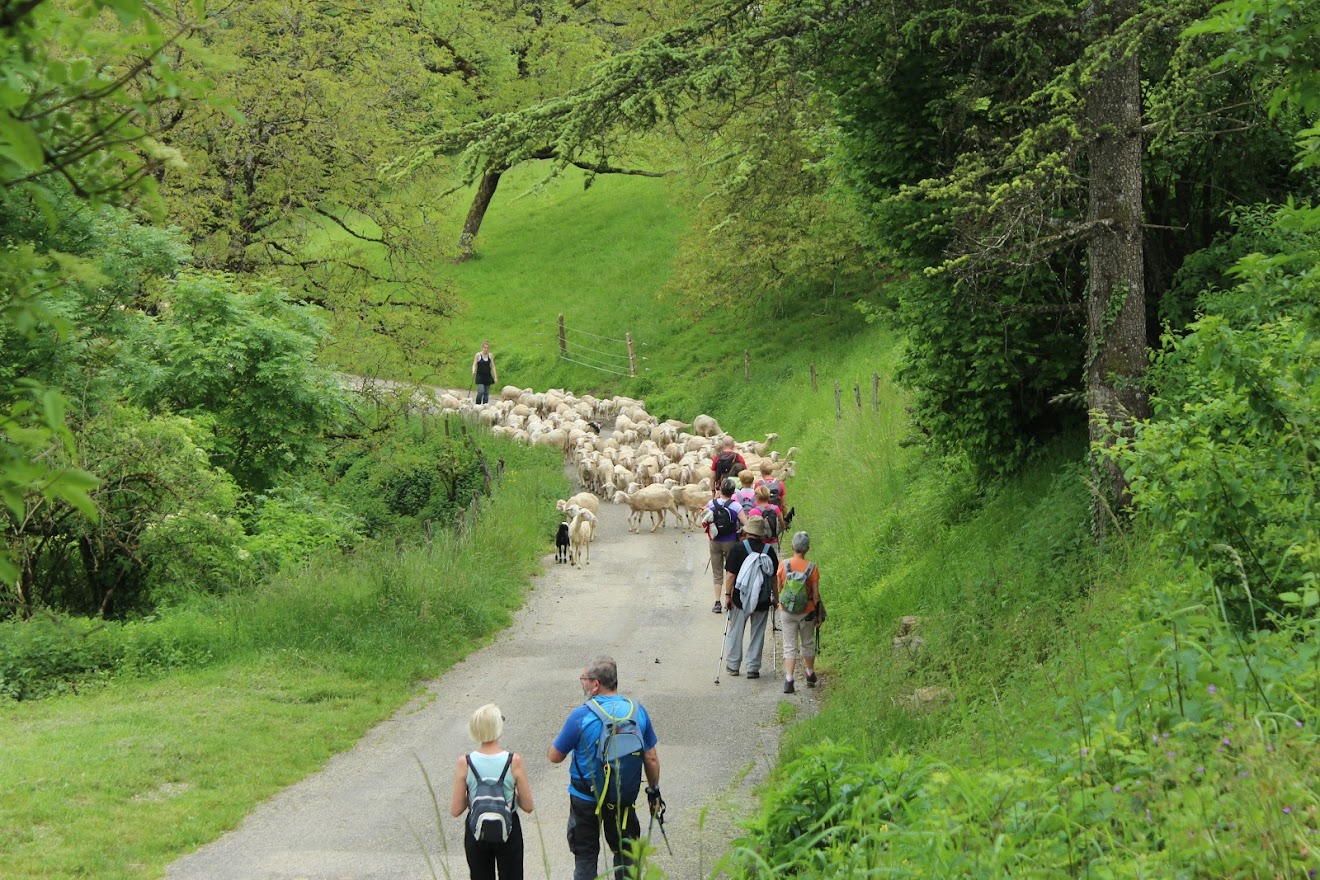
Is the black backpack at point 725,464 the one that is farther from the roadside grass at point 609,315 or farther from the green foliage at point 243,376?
the roadside grass at point 609,315

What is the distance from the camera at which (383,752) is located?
38.1ft

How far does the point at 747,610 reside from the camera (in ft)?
43.0

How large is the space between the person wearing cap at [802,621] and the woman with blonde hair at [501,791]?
227 inches

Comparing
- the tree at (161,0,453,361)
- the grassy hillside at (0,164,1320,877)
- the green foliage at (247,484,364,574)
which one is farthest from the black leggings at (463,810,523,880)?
the tree at (161,0,453,361)

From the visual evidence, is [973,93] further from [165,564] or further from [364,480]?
[364,480]

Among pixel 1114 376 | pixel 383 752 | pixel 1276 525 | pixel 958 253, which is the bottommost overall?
pixel 383 752

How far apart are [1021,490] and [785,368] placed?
1963cm

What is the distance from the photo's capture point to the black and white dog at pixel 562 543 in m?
20.0

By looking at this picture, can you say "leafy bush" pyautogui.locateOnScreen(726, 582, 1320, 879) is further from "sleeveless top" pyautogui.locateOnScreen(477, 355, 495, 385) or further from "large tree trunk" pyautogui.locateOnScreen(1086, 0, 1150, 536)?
"sleeveless top" pyautogui.locateOnScreen(477, 355, 495, 385)

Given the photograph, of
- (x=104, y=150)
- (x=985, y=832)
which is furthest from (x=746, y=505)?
(x=104, y=150)

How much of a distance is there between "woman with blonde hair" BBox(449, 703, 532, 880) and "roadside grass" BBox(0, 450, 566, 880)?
310 cm

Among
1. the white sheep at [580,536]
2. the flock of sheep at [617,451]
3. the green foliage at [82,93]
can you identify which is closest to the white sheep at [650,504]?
the flock of sheep at [617,451]

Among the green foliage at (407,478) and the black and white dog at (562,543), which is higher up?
the green foliage at (407,478)

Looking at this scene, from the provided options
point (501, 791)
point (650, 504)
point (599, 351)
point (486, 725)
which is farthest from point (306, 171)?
point (501, 791)
